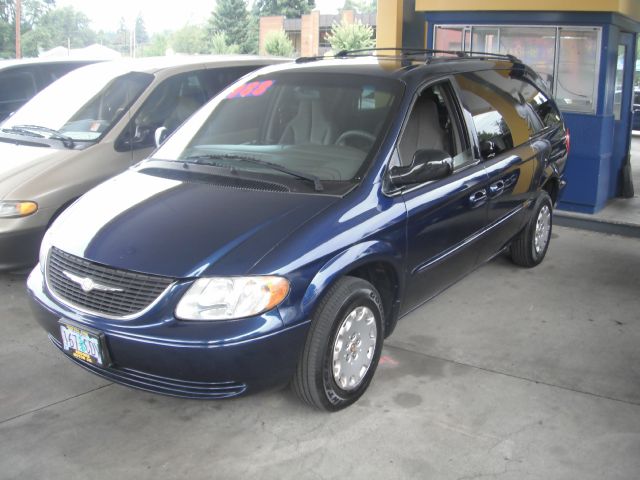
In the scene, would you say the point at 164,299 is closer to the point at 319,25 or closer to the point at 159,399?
the point at 159,399

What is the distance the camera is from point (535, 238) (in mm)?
6035

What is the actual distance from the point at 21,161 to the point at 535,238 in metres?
4.15

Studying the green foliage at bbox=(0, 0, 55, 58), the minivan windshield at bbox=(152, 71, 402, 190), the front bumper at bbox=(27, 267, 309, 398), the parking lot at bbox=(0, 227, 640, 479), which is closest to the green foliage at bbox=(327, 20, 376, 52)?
the green foliage at bbox=(0, 0, 55, 58)

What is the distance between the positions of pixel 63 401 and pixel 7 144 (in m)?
3.08

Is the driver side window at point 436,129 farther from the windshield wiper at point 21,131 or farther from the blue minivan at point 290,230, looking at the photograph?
the windshield wiper at point 21,131

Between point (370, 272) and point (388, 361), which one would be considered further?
point (388, 361)

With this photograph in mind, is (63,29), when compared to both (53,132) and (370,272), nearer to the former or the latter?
(53,132)

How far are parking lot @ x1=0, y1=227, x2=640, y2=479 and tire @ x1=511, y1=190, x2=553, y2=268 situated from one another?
99 cm

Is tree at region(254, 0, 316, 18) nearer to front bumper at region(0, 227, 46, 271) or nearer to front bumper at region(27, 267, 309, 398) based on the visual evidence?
front bumper at region(0, 227, 46, 271)

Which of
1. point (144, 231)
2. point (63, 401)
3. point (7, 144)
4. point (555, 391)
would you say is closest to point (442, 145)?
point (555, 391)

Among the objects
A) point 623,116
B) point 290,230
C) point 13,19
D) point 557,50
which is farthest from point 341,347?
point 13,19

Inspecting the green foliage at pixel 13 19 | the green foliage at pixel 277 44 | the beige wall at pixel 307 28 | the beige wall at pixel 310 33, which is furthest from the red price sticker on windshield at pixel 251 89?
the beige wall at pixel 307 28

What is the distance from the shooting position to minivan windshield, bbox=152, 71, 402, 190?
13.4 ft

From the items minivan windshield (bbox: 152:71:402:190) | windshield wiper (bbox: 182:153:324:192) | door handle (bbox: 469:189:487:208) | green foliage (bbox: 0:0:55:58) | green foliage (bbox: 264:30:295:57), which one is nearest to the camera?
windshield wiper (bbox: 182:153:324:192)
